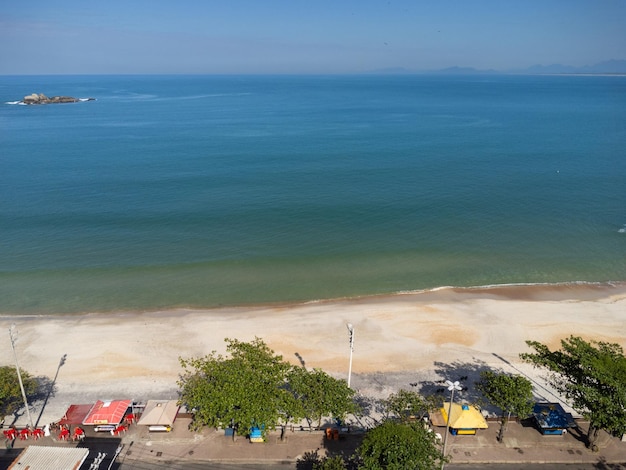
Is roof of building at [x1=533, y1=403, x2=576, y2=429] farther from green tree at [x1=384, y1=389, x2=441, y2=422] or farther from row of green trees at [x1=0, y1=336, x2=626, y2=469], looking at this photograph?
green tree at [x1=384, y1=389, x2=441, y2=422]

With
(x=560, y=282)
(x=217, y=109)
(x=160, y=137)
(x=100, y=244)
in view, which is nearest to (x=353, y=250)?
(x=560, y=282)

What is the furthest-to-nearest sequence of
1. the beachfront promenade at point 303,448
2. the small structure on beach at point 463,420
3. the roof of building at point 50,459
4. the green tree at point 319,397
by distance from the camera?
the small structure on beach at point 463,420 < the beachfront promenade at point 303,448 < the green tree at point 319,397 < the roof of building at point 50,459

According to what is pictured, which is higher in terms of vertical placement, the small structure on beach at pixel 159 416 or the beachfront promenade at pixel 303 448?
the small structure on beach at pixel 159 416

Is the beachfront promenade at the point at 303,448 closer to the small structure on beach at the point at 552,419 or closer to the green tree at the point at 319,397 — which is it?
the small structure on beach at the point at 552,419

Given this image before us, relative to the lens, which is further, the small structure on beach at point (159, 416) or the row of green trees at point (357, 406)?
the small structure on beach at point (159, 416)

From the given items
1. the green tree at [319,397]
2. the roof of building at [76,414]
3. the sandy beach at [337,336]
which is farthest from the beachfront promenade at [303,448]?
the sandy beach at [337,336]

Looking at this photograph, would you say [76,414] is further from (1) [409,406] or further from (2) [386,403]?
(1) [409,406]

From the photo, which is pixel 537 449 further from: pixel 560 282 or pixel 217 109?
pixel 217 109
